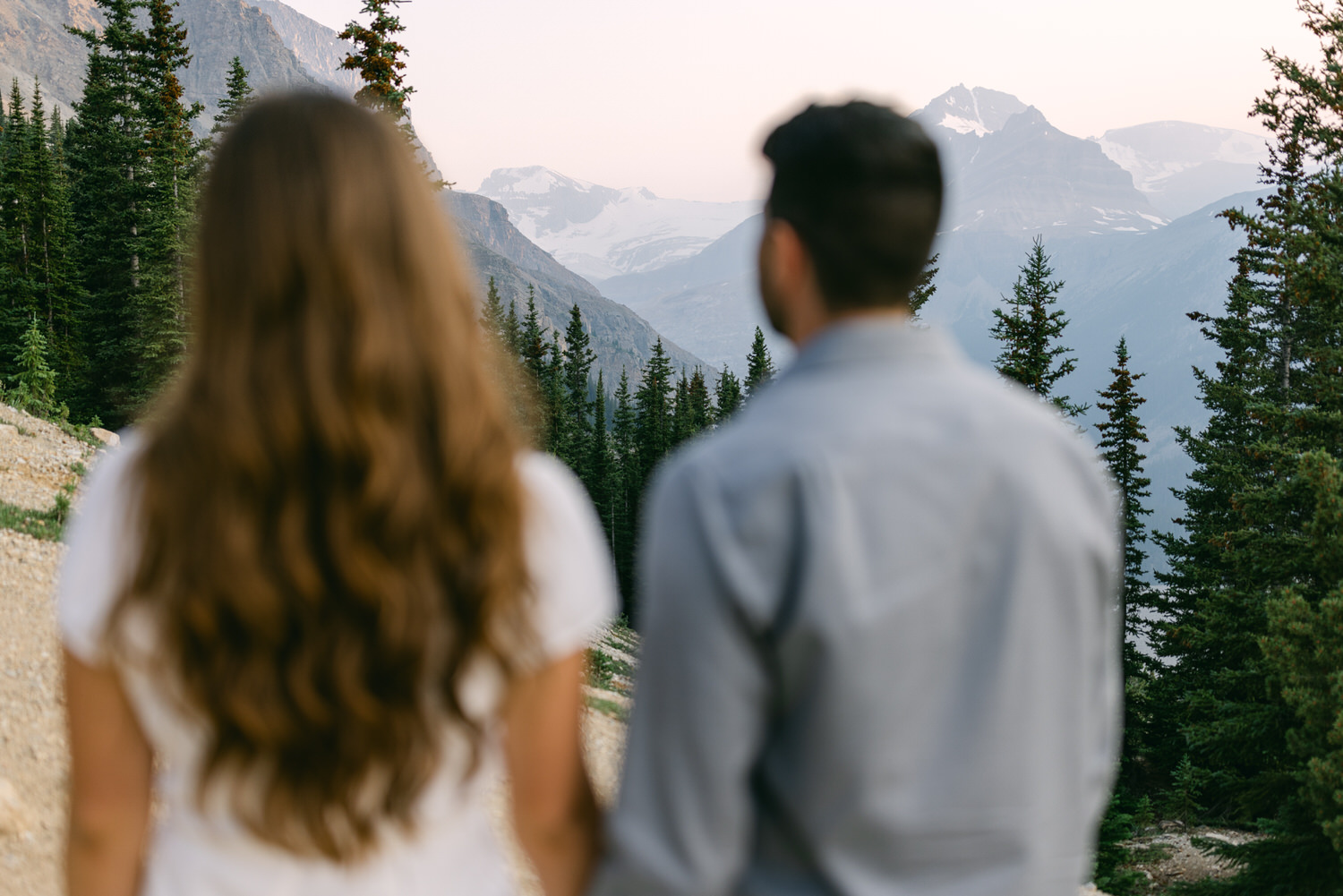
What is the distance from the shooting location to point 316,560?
54.6 inches

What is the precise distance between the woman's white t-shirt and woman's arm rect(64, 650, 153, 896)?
1.3 inches

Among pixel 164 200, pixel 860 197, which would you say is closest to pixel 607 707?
pixel 860 197

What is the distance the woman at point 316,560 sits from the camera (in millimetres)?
1356

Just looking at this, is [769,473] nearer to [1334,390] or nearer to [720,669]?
[720,669]

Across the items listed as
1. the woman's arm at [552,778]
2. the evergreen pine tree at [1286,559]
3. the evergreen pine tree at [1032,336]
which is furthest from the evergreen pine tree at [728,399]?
the woman's arm at [552,778]

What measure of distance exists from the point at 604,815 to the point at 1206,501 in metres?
32.2

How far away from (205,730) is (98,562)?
341 millimetres

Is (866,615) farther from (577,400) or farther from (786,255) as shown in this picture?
(577,400)

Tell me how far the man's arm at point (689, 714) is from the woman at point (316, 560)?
263mm

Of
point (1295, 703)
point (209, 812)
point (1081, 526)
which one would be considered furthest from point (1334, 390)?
point (209, 812)

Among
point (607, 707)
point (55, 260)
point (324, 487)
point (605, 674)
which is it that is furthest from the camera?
point (55, 260)

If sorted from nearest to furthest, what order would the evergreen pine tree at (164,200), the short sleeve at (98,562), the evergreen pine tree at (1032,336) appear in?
the short sleeve at (98,562)
the evergreen pine tree at (1032,336)
the evergreen pine tree at (164,200)

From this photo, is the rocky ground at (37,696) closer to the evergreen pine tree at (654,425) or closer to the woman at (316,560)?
the woman at (316,560)

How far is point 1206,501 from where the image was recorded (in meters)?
28.3
